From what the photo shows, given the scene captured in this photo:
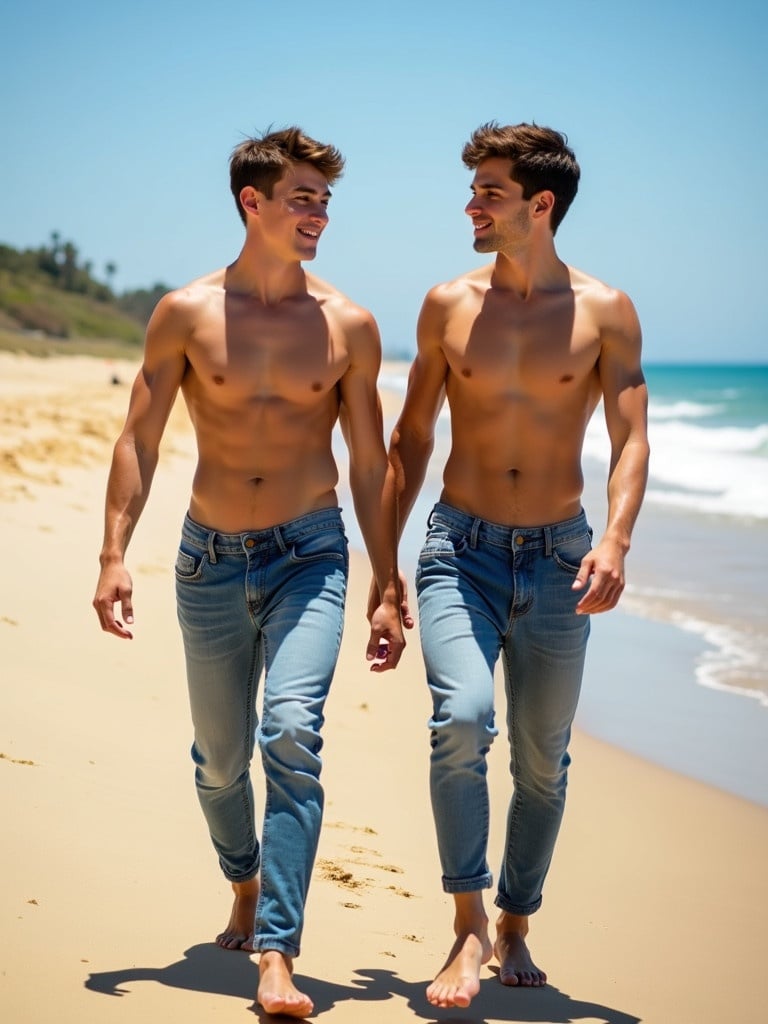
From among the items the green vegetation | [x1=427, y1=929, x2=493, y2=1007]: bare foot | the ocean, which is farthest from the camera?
the green vegetation

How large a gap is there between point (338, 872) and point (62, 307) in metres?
72.5

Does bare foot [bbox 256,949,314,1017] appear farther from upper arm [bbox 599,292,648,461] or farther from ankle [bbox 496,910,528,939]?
upper arm [bbox 599,292,648,461]

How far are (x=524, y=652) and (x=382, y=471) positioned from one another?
0.69 metres

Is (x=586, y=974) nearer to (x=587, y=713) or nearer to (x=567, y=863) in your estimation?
(x=567, y=863)

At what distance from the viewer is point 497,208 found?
171 inches

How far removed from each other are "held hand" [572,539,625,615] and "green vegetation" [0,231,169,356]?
1720 inches

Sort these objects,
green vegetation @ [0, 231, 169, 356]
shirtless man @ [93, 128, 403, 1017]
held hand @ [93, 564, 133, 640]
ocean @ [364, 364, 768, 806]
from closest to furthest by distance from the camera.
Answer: held hand @ [93, 564, 133, 640], shirtless man @ [93, 128, 403, 1017], ocean @ [364, 364, 768, 806], green vegetation @ [0, 231, 169, 356]

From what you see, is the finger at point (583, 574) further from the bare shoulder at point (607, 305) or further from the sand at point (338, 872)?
the sand at point (338, 872)

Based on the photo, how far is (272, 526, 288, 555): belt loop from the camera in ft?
13.5

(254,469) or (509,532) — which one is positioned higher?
(254,469)

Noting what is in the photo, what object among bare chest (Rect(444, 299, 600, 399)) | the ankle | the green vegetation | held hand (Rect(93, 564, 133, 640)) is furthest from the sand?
the green vegetation

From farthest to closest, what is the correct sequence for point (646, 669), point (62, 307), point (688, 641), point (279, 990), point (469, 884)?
point (62, 307)
point (688, 641)
point (646, 669)
point (469, 884)
point (279, 990)

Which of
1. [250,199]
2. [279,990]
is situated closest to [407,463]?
[250,199]

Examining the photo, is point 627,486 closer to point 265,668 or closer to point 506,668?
point 506,668
